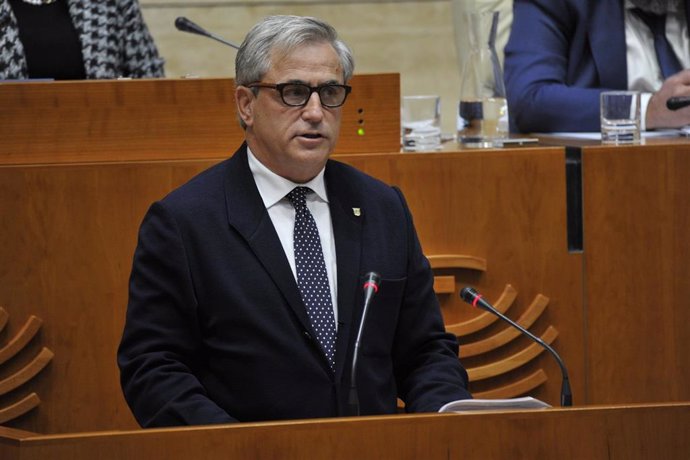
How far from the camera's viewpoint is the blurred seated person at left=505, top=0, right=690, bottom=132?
393cm

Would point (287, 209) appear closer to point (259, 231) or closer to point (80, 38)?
point (259, 231)

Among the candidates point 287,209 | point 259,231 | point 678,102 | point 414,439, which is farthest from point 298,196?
point 678,102

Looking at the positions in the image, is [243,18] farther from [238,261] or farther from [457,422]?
[457,422]

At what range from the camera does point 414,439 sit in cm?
183

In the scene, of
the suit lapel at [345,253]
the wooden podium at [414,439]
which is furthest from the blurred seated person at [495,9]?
the wooden podium at [414,439]

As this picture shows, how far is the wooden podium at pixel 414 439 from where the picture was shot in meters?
1.78

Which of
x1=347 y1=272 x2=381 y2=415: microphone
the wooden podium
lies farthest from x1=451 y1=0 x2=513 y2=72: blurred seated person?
the wooden podium

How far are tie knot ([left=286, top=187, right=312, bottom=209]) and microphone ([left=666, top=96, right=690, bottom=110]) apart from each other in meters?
1.49

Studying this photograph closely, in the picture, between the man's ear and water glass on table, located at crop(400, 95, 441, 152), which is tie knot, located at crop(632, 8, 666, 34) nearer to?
water glass on table, located at crop(400, 95, 441, 152)

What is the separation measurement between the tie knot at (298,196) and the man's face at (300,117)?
27mm

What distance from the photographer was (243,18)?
6098mm

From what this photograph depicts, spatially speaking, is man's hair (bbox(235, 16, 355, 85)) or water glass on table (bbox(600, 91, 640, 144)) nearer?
man's hair (bbox(235, 16, 355, 85))

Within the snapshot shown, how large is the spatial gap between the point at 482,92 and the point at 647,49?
2.38 feet

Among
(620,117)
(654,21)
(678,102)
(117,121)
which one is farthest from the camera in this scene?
(654,21)
